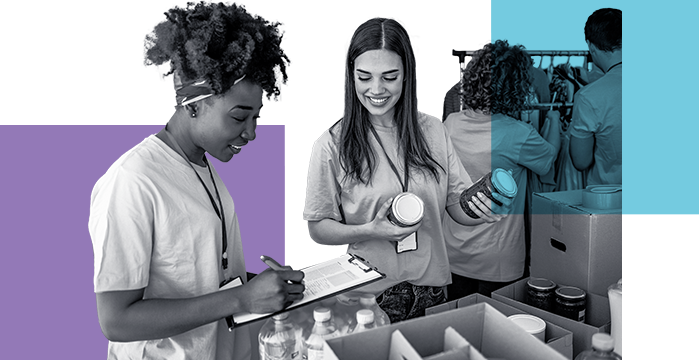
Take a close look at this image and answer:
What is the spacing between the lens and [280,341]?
52.4 inches

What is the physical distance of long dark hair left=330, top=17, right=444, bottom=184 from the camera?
73.1 inches

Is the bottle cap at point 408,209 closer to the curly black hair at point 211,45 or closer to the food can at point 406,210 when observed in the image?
the food can at point 406,210

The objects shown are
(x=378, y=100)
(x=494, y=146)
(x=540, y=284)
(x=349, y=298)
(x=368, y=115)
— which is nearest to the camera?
(x=349, y=298)

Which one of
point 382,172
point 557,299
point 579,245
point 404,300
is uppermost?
point 382,172

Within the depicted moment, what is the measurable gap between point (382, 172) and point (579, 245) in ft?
2.47

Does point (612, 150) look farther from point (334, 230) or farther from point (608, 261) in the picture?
point (334, 230)

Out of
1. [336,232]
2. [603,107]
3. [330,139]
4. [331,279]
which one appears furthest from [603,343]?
[603,107]

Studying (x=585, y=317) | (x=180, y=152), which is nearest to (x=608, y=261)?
(x=585, y=317)

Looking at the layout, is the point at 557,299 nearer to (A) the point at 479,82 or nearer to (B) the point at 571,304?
(B) the point at 571,304

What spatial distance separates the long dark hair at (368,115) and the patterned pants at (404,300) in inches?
17.5

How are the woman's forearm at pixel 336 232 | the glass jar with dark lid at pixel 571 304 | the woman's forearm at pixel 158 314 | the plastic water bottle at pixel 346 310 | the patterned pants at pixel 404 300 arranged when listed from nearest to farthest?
the woman's forearm at pixel 158 314 < the plastic water bottle at pixel 346 310 < the glass jar with dark lid at pixel 571 304 < the woman's forearm at pixel 336 232 < the patterned pants at pixel 404 300

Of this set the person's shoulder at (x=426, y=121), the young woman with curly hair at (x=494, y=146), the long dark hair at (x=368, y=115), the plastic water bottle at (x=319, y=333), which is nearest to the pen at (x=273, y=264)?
the plastic water bottle at (x=319, y=333)

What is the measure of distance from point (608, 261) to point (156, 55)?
161 centimetres

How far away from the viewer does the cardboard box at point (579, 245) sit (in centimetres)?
170
